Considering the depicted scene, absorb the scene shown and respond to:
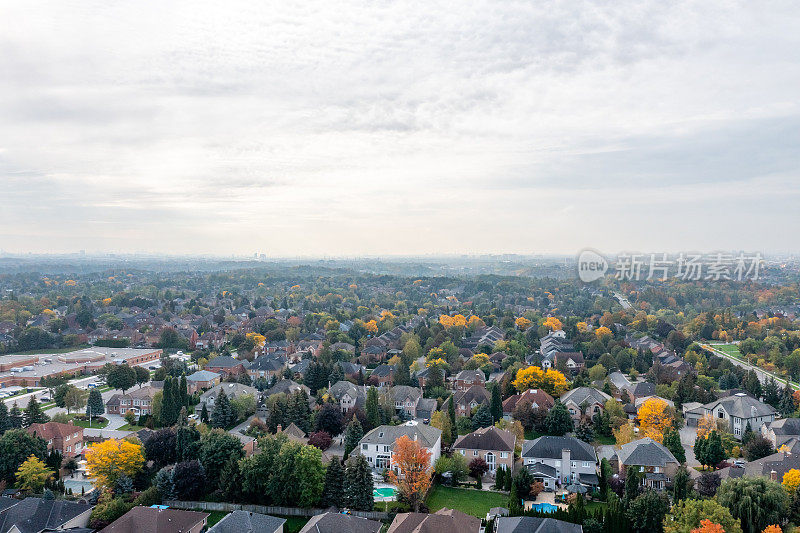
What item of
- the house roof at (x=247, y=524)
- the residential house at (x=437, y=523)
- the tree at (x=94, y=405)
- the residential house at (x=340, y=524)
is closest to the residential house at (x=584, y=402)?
the residential house at (x=437, y=523)

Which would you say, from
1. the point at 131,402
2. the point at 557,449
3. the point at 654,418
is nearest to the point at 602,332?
the point at 654,418

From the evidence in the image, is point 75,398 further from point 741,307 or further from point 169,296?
point 741,307

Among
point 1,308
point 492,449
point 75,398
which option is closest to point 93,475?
point 75,398

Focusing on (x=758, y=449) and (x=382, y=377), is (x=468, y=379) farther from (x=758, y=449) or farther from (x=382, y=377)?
(x=758, y=449)

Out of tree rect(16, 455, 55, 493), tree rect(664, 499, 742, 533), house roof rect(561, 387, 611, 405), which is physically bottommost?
tree rect(16, 455, 55, 493)

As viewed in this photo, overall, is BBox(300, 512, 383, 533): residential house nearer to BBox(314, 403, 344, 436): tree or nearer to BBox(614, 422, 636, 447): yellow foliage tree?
BBox(314, 403, 344, 436): tree

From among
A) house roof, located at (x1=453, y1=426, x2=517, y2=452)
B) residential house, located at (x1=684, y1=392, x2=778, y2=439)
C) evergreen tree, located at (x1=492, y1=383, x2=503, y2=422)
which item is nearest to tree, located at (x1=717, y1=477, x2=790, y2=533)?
house roof, located at (x1=453, y1=426, x2=517, y2=452)
